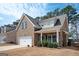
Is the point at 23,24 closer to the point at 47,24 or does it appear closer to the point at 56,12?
the point at 47,24

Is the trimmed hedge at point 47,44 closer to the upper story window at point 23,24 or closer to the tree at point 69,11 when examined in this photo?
the upper story window at point 23,24

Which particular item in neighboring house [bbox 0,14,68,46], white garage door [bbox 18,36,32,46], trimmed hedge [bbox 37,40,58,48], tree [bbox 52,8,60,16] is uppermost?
tree [bbox 52,8,60,16]

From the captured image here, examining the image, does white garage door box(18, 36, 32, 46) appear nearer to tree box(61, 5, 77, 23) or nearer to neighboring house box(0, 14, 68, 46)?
neighboring house box(0, 14, 68, 46)

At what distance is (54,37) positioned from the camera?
5242 mm

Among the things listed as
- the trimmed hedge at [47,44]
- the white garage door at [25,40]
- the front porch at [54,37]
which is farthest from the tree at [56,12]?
the white garage door at [25,40]

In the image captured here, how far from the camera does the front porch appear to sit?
5.21 m

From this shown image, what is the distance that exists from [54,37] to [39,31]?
33 centimetres

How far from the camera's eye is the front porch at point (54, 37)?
5.21 metres

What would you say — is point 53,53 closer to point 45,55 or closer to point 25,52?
point 45,55

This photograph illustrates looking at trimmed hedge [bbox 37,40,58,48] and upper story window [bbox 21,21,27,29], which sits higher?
upper story window [bbox 21,21,27,29]

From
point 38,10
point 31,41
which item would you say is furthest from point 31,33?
point 38,10

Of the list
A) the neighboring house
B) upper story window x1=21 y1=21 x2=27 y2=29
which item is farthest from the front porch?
upper story window x1=21 y1=21 x2=27 y2=29

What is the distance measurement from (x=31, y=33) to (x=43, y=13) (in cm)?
49

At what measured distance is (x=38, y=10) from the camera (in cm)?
528
